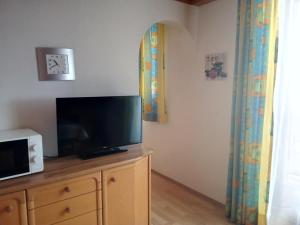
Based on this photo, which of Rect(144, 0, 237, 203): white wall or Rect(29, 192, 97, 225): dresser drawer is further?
Rect(144, 0, 237, 203): white wall

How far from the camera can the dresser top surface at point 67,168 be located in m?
1.51

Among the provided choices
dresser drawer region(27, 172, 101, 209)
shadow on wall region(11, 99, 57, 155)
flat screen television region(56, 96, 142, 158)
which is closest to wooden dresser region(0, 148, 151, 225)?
dresser drawer region(27, 172, 101, 209)

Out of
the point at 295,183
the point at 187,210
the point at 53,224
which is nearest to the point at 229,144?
the point at 295,183

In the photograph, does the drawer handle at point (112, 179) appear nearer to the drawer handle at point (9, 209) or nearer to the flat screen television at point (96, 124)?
the flat screen television at point (96, 124)

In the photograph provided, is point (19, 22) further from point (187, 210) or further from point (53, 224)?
point (187, 210)

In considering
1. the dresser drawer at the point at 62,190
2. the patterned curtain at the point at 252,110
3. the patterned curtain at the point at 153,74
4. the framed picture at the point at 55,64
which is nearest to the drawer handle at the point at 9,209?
the dresser drawer at the point at 62,190

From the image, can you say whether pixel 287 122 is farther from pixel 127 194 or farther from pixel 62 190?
pixel 62 190

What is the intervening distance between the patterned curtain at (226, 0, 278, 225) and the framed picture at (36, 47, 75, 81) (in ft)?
5.28

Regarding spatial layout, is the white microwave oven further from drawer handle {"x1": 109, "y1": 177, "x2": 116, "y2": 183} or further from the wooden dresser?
drawer handle {"x1": 109, "y1": 177, "x2": 116, "y2": 183}

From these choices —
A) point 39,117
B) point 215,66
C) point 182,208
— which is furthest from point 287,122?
point 39,117

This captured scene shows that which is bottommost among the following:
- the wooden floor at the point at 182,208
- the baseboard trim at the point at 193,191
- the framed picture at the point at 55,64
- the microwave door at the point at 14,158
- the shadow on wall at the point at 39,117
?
the wooden floor at the point at 182,208

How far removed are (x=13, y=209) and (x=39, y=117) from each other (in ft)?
2.53

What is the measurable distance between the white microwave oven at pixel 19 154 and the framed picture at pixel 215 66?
1.95 m

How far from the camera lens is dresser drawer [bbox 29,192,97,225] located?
1602 mm
